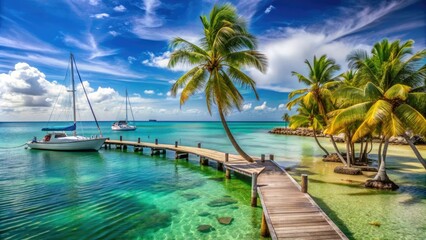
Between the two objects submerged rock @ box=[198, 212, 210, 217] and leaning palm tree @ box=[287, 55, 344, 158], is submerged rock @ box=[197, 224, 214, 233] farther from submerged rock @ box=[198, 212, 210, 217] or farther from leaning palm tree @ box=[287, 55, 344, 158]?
leaning palm tree @ box=[287, 55, 344, 158]

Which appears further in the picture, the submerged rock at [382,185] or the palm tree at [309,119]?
the palm tree at [309,119]

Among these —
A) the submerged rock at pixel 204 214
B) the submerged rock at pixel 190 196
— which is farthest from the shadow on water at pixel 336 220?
the submerged rock at pixel 190 196

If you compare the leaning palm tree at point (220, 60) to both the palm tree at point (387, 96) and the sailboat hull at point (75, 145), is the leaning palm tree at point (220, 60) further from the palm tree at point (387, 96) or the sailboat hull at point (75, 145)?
the sailboat hull at point (75, 145)

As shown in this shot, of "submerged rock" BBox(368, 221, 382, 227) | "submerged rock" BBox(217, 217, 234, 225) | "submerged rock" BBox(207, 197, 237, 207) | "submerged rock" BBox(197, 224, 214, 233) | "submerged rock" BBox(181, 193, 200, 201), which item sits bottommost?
"submerged rock" BBox(181, 193, 200, 201)

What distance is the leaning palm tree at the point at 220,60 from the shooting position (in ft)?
45.4

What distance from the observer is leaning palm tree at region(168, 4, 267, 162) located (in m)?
13.9

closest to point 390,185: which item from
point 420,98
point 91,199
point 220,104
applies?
point 420,98

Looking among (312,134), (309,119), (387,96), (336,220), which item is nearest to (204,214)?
(336,220)

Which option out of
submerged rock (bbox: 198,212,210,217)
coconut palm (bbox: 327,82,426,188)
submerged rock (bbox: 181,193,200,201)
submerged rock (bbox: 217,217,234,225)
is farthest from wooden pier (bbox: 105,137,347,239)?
coconut palm (bbox: 327,82,426,188)

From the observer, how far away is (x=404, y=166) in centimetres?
1880

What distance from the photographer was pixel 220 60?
14.3m

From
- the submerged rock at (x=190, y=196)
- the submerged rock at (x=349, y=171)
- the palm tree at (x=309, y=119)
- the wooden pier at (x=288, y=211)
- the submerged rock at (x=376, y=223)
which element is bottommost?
the submerged rock at (x=190, y=196)

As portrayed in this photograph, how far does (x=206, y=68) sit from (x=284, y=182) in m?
8.02

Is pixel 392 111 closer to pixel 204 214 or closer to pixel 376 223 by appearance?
pixel 376 223
